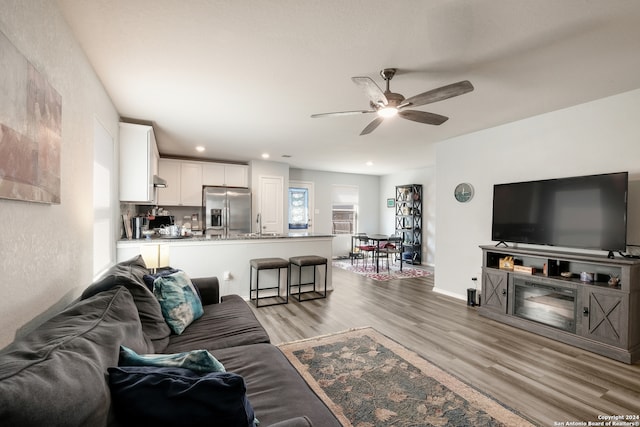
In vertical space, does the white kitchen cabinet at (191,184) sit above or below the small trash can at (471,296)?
above

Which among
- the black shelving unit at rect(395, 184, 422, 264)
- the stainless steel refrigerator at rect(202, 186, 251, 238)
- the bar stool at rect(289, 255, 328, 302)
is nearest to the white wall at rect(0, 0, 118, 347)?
the bar stool at rect(289, 255, 328, 302)

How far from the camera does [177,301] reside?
2.14m

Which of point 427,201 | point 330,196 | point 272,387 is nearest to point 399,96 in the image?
point 272,387

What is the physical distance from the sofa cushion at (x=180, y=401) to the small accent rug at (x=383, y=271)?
16.9 feet

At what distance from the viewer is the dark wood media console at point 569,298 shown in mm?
2635

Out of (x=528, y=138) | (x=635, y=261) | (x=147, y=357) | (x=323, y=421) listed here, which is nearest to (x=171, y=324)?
(x=147, y=357)

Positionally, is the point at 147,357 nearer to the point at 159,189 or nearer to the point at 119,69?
the point at 119,69

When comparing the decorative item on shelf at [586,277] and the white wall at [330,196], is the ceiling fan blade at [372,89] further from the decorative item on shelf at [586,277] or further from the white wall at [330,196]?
the white wall at [330,196]

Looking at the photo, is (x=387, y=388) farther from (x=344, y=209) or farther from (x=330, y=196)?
(x=344, y=209)

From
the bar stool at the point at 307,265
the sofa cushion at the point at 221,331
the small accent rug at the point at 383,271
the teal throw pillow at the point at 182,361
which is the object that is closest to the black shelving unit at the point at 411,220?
the small accent rug at the point at 383,271

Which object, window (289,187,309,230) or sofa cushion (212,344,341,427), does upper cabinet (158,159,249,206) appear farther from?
sofa cushion (212,344,341,427)

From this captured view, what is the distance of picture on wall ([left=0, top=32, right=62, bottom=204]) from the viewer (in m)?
1.16

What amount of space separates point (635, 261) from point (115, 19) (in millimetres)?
4509

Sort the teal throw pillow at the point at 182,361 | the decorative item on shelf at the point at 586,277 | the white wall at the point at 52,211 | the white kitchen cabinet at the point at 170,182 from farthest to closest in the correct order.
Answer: the white kitchen cabinet at the point at 170,182
the decorative item on shelf at the point at 586,277
the white wall at the point at 52,211
the teal throw pillow at the point at 182,361
